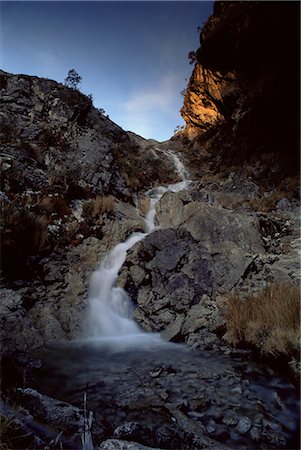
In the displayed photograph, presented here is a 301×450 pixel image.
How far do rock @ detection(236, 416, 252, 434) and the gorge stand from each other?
0.07 ft

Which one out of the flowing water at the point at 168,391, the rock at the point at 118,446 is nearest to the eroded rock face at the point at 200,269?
the flowing water at the point at 168,391

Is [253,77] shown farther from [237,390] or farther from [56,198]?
[237,390]

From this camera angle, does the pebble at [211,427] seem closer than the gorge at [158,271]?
Yes

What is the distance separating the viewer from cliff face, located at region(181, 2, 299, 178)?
11930mm

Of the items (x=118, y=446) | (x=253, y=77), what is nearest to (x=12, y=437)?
(x=118, y=446)

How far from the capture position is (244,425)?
9.54 feet

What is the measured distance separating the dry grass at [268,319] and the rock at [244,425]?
1.50m

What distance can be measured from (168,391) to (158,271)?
3696 millimetres

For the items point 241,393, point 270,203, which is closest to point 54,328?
point 241,393

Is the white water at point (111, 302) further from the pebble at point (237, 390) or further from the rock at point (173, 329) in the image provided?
the pebble at point (237, 390)

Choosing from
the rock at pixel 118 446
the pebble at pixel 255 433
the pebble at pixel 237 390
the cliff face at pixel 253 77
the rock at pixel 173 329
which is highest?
the cliff face at pixel 253 77

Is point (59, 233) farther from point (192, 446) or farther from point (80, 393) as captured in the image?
point (192, 446)

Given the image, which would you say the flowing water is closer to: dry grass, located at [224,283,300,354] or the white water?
the white water

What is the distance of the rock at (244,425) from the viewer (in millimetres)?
2844
